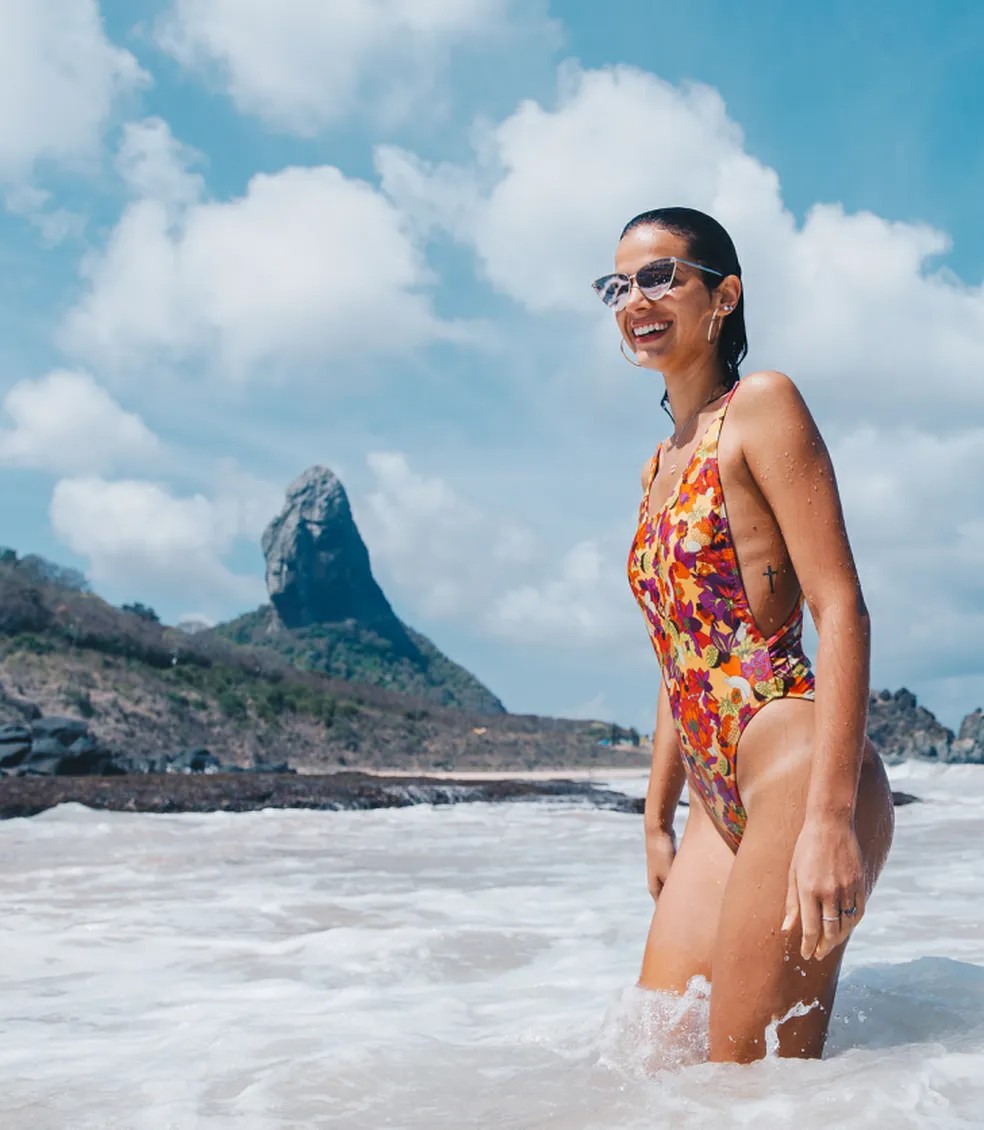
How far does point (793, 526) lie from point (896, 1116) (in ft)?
3.43

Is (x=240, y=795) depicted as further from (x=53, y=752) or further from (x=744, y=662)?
(x=744, y=662)

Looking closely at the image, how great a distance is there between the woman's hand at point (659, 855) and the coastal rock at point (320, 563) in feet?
288

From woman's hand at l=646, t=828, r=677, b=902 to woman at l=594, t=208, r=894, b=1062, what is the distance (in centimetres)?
25

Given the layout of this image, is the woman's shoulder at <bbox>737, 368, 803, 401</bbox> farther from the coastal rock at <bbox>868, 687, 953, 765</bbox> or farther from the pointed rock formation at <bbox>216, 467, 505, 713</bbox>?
the pointed rock formation at <bbox>216, 467, 505, 713</bbox>

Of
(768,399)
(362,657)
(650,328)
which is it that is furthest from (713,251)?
(362,657)

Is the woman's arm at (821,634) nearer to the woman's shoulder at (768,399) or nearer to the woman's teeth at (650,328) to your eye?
the woman's shoulder at (768,399)

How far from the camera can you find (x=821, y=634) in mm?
1963

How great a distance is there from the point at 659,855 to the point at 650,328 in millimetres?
1286

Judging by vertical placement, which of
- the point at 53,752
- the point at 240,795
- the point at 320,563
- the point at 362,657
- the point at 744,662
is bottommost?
the point at 240,795

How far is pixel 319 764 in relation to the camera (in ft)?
125

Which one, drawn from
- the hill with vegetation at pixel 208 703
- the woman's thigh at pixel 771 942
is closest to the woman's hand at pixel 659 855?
the woman's thigh at pixel 771 942

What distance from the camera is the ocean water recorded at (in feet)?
6.88

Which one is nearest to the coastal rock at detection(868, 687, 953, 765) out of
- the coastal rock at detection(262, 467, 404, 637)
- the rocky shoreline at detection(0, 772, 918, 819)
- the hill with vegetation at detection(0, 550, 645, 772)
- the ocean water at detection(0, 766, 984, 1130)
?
the hill with vegetation at detection(0, 550, 645, 772)

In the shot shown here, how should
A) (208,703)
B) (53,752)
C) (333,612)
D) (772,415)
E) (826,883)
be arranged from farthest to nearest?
(333,612) < (208,703) < (53,752) < (772,415) < (826,883)
